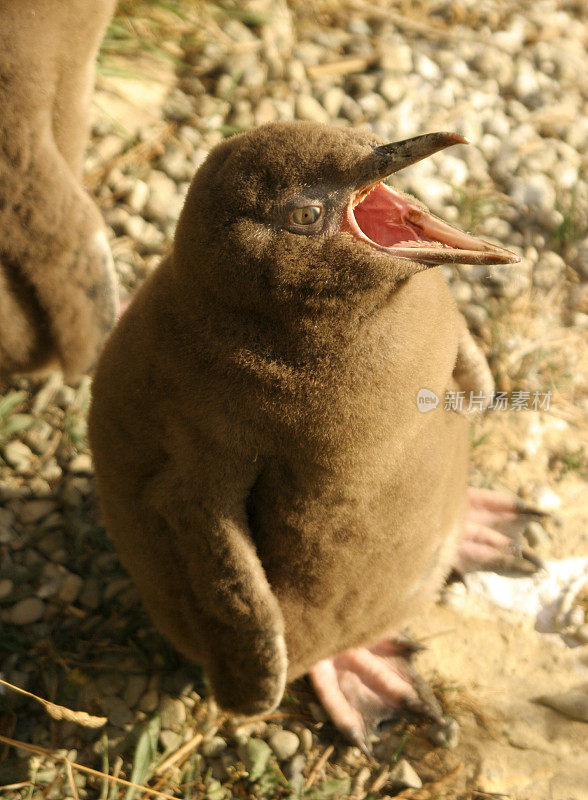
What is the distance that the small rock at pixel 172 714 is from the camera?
283 centimetres

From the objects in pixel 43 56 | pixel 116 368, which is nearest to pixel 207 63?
pixel 43 56

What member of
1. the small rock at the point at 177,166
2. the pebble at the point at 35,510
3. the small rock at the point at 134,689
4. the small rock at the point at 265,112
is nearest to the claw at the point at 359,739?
the small rock at the point at 134,689

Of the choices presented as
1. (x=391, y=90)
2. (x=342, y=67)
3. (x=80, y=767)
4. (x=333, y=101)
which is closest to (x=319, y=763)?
(x=80, y=767)

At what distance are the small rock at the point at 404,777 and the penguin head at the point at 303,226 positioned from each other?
1729mm

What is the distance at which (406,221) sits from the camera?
2.02 meters

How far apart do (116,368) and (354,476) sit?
0.71 m

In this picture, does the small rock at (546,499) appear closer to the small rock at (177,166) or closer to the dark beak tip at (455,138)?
the dark beak tip at (455,138)

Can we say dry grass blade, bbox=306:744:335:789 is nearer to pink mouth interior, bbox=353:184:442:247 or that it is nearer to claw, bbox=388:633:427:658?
claw, bbox=388:633:427:658

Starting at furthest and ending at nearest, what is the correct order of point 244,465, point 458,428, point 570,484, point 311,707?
point 570,484
point 311,707
point 458,428
point 244,465

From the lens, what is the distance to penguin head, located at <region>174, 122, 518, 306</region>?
1826mm

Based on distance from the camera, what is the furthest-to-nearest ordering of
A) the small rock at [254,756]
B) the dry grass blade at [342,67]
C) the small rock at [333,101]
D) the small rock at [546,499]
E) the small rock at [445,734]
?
the dry grass blade at [342,67] < the small rock at [333,101] < the small rock at [546,499] < the small rock at [445,734] < the small rock at [254,756]

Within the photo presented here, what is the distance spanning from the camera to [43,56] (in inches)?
116

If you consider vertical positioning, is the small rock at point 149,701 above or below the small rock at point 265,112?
below

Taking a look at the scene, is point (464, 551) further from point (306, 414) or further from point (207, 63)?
point (207, 63)
